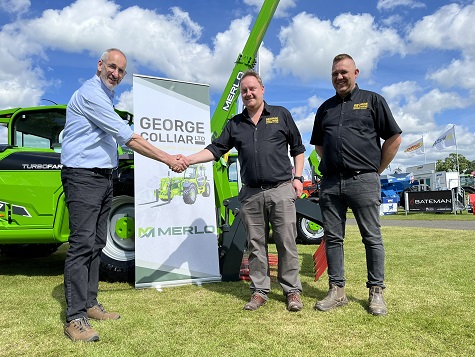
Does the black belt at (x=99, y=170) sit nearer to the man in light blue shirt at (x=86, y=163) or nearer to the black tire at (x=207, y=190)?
the man in light blue shirt at (x=86, y=163)

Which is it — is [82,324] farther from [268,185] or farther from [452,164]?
[452,164]

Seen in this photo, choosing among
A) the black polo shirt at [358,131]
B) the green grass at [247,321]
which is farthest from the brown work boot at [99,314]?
the black polo shirt at [358,131]

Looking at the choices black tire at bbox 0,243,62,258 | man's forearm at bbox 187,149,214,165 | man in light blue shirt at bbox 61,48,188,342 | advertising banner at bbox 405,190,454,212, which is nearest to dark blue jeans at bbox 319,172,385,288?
man's forearm at bbox 187,149,214,165

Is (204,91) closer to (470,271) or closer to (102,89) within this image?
(102,89)

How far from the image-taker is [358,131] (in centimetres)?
308

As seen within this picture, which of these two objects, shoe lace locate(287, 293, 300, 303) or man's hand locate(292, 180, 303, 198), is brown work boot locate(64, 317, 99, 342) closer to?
shoe lace locate(287, 293, 300, 303)

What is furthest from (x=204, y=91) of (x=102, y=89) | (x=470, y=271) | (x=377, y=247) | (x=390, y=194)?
(x=390, y=194)

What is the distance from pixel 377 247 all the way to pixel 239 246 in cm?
149

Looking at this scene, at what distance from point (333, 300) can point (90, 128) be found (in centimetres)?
227

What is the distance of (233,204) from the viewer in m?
4.94

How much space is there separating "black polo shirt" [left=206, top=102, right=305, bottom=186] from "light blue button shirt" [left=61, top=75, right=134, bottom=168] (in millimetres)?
1000

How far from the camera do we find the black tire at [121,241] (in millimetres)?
4141

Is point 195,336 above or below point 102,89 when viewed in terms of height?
below

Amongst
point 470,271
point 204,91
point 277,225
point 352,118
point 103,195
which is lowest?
point 470,271
